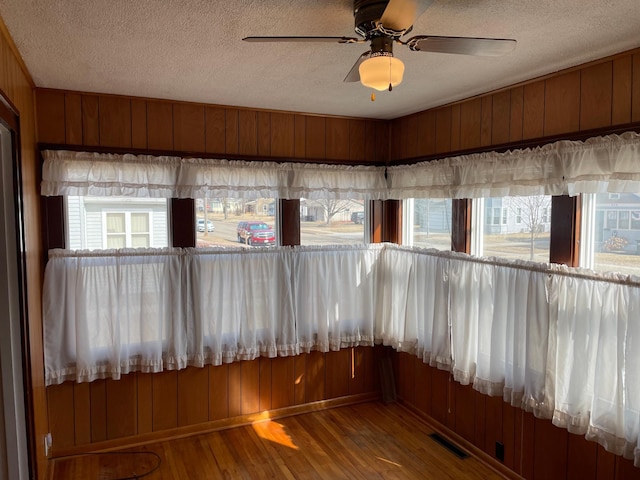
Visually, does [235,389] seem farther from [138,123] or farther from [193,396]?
[138,123]

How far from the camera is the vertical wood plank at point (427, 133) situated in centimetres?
361

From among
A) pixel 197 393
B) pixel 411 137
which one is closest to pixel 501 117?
pixel 411 137

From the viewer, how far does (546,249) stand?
276 cm

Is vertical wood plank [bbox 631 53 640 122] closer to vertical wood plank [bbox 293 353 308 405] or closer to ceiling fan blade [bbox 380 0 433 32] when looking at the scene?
ceiling fan blade [bbox 380 0 433 32]

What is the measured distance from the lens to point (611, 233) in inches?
96.0

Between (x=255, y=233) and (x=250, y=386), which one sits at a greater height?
(x=255, y=233)

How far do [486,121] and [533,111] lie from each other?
1.20 ft

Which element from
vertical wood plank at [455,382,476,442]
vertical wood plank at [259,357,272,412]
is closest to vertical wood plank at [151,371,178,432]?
vertical wood plank at [259,357,272,412]

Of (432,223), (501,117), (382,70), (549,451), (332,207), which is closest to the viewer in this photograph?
(382,70)

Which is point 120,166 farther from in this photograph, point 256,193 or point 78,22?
point 78,22

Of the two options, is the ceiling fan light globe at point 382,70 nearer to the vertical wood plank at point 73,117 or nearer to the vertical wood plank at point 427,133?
the vertical wood plank at point 427,133

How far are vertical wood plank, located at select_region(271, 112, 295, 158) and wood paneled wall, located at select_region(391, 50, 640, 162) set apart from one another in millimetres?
981

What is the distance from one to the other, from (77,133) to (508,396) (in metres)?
3.21

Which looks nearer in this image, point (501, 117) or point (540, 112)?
point (540, 112)
